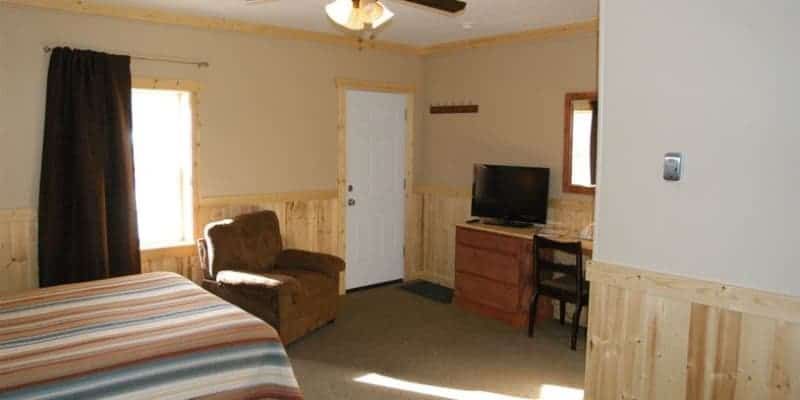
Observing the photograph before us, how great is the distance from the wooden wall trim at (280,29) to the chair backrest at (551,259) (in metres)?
1.74

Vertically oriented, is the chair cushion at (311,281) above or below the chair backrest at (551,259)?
below

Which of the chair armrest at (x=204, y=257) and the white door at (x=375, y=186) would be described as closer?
the chair armrest at (x=204, y=257)

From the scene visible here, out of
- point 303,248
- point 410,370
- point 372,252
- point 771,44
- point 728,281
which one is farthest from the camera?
point 372,252

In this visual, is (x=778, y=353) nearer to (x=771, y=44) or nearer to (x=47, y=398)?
(x=771, y=44)

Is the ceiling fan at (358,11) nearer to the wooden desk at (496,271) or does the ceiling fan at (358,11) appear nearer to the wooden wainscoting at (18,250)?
the wooden desk at (496,271)

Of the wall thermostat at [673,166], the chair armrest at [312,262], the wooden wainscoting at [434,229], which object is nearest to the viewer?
the wall thermostat at [673,166]

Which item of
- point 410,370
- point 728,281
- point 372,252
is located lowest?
point 410,370

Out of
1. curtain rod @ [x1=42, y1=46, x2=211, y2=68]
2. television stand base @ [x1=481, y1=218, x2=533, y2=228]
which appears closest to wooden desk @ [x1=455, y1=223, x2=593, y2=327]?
television stand base @ [x1=481, y1=218, x2=533, y2=228]

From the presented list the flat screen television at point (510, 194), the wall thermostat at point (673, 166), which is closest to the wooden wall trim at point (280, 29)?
the flat screen television at point (510, 194)

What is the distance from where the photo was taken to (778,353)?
2168mm

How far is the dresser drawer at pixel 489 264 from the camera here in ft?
15.8

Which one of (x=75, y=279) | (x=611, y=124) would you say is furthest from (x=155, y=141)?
(x=611, y=124)

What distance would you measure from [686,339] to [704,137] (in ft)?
2.66

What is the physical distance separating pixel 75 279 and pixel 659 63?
12.9ft
